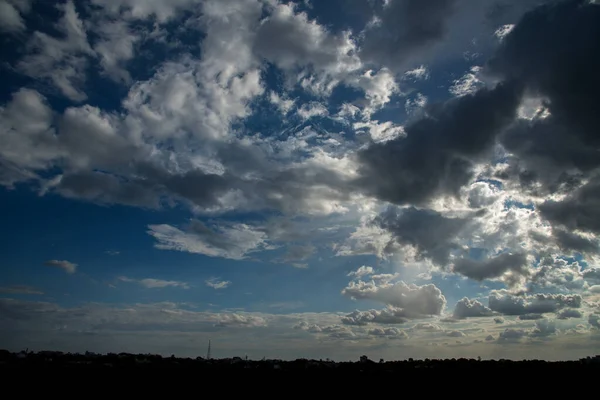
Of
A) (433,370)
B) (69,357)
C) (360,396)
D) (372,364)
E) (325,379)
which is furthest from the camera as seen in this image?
(372,364)

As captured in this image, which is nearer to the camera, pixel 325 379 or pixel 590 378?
pixel 590 378

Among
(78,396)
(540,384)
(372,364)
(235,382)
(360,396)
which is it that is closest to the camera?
(78,396)

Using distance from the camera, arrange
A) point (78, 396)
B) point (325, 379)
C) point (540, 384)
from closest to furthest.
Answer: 1. point (78, 396)
2. point (540, 384)
3. point (325, 379)

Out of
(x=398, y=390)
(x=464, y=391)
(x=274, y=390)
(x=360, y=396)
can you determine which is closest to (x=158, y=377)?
(x=274, y=390)

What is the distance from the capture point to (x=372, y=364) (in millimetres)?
63469

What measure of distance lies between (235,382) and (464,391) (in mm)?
25130

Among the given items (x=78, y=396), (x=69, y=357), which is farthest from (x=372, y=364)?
(x=69, y=357)

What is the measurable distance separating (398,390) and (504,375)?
1549cm

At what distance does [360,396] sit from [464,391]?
1102cm

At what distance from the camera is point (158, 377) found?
1757 inches

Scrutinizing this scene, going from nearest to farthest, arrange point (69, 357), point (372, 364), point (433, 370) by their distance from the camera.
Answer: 1. point (433, 370)
2. point (69, 357)
3. point (372, 364)

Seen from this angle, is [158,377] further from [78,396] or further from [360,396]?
[360,396]

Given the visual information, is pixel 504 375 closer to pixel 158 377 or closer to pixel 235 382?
pixel 235 382

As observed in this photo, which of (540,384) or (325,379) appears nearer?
(540,384)
